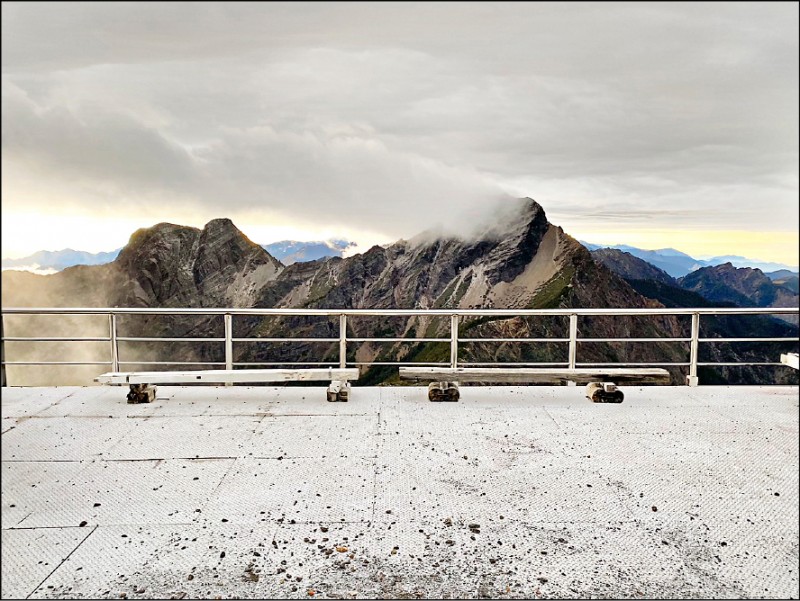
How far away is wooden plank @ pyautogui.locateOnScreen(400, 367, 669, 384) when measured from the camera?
556cm

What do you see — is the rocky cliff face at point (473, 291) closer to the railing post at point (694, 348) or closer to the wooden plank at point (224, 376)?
the railing post at point (694, 348)

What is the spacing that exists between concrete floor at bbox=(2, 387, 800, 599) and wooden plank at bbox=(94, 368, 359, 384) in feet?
0.94

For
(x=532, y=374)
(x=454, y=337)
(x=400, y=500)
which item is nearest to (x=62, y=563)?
(x=400, y=500)

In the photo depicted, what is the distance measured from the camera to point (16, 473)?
380cm

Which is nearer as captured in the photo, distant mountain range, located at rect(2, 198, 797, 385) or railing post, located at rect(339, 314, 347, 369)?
railing post, located at rect(339, 314, 347, 369)

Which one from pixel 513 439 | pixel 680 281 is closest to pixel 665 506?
pixel 513 439

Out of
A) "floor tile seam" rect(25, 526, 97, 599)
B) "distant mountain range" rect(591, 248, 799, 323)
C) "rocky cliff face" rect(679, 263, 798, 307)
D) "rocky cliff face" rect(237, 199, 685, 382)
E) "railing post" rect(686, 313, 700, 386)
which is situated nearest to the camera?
"floor tile seam" rect(25, 526, 97, 599)

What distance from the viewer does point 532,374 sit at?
5629mm

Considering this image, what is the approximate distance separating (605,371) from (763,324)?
464 feet

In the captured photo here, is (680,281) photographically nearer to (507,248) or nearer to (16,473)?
(507,248)

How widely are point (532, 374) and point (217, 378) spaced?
302 cm

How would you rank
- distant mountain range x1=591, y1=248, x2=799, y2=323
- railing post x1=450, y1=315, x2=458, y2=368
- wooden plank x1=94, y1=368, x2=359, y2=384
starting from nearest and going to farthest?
wooden plank x1=94, y1=368, x2=359, y2=384 → railing post x1=450, y1=315, x2=458, y2=368 → distant mountain range x1=591, y1=248, x2=799, y2=323

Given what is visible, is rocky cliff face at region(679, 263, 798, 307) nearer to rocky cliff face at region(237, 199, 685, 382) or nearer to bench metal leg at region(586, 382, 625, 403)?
rocky cliff face at region(237, 199, 685, 382)

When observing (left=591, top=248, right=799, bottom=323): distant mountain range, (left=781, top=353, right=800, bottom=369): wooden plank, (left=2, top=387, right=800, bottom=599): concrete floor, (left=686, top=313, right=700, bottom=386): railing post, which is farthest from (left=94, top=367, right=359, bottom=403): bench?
(left=591, top=248, right=799, bottom=323): distant mountain range
